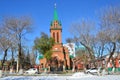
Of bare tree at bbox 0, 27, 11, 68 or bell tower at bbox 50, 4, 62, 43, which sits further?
bell tower at bbox 50, 4, 62, 43

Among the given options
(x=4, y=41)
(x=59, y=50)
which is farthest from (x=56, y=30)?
(x=4, y=41)

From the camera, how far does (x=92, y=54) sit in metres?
47.5

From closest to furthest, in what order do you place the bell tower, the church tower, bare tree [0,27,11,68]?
bare tree [0,27,11,68] < the church tower < the bell tower

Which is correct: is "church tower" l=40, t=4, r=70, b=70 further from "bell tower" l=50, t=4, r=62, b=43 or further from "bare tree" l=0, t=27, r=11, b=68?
"bare tree" l=0, t=27, r=11, b=68

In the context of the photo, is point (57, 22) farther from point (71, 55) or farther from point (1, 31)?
point (1, 31)

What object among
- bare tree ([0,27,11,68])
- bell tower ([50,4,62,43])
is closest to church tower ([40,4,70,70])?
bell tower ([50,4,62,43])

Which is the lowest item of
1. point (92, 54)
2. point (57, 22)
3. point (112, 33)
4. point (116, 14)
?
point (92, 54)

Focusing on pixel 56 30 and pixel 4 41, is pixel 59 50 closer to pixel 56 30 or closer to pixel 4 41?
pixel 56 30

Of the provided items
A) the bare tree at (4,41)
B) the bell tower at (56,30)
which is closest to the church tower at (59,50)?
the bell tower at (56,30)

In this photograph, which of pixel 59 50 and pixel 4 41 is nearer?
pixel 4 41

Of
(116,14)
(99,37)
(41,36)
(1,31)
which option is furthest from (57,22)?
(116,14)

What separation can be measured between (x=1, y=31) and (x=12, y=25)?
3.31 m

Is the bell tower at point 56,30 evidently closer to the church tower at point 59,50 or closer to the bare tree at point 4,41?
the church tower at point 59,50

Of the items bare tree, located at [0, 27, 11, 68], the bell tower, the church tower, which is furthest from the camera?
the bell tower
